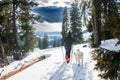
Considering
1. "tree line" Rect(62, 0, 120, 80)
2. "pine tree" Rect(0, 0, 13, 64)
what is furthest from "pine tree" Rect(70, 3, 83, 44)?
"tree line" Rect(62, 0, 120, 80)

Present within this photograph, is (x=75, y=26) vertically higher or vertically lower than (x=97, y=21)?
lower

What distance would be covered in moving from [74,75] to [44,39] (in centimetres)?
12753

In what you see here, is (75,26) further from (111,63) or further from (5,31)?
(111,63)

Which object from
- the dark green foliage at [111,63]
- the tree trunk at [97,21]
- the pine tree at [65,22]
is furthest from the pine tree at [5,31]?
the pine tree at [65,22]

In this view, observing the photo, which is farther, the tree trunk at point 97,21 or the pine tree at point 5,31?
the pine tree at point 5,31

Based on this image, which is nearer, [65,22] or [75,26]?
[75,26]

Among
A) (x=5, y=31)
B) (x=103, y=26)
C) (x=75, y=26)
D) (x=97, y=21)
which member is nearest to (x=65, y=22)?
(x=75, y=26)

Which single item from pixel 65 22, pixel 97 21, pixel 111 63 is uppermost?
pixel 97 21

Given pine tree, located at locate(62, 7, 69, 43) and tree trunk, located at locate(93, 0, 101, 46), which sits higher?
tree trunk, located at locate(93, 0, 101, 46)

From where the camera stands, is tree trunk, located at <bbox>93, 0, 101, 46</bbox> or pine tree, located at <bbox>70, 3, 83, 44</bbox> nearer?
tree trunk, located at <bbox>93, 0, 101, 46</bbox>

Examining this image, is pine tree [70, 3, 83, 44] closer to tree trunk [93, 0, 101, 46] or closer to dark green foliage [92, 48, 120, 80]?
tree trunk [93, 0, 101, 46]

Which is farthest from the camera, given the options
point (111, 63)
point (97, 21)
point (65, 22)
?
point (65, 22)

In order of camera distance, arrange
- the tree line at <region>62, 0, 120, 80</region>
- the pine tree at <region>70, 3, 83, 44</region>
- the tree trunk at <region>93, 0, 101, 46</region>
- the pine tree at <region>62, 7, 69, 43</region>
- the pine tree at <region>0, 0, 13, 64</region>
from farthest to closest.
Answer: the pine tree at <region>62, 7, 69, 43</region>, the pine tree at <region>70, 3, 83, 44</region>, the pine tree at <region>0, 0, 13, 64</region>, the tree trunk at <region>93, 0, 101, 46</region>, the tree line at <region>62, 0, 120, 80</region>

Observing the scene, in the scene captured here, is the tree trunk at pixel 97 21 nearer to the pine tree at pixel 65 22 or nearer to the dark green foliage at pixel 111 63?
the dark green foliage at pixel 111 63
